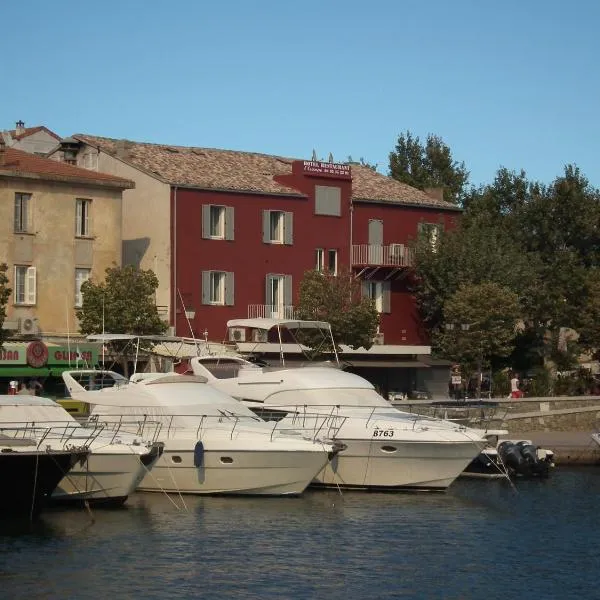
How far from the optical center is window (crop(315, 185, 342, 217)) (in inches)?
2483

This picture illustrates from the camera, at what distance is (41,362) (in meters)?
51.2

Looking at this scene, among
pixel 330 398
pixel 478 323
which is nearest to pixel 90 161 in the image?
pixel 478 323

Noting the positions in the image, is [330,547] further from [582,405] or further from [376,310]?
[376,310]

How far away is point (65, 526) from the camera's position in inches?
1212

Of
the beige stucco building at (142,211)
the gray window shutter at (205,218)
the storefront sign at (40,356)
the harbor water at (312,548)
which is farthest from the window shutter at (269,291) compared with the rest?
the harbor water at (312,548)

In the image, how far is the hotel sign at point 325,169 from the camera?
62.7 m

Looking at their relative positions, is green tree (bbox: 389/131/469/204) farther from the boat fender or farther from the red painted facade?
the boat fender

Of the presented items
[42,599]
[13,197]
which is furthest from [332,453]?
[13,197]

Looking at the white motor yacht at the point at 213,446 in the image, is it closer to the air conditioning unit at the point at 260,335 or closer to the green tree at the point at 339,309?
the green tree at the point at 339,309

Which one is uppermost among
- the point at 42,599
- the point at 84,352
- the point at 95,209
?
the point at 95,209

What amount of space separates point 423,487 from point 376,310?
24.2 m

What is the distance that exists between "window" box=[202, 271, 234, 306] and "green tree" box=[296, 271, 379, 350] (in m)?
3.06

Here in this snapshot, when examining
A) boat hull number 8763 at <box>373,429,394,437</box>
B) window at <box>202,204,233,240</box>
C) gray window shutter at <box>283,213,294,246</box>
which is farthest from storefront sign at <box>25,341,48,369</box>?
boat hull number 8763 at <box>373,429,394,437</box>

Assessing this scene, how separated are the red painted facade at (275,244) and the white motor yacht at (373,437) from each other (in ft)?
63.9
